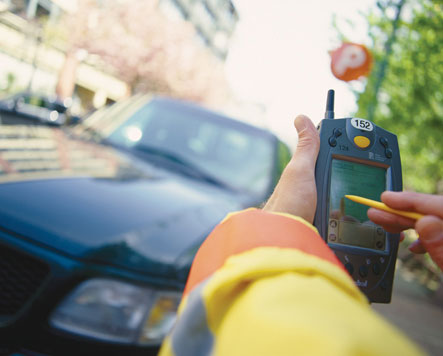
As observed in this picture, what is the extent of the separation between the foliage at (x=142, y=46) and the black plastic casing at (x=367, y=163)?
53.6 ft

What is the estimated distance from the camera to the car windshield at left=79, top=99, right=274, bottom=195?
110 inches

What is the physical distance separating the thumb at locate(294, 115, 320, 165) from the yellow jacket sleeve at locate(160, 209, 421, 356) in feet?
0.87

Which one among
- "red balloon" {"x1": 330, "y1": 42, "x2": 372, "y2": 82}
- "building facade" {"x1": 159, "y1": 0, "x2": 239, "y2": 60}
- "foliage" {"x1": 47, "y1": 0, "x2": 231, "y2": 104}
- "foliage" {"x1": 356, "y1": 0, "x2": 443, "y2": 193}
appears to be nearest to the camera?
Answer: "red balloon" {"x1": 330, "y1": 42, "x2": 372, "y2": 82}

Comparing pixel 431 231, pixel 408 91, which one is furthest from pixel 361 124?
pixel 408 91

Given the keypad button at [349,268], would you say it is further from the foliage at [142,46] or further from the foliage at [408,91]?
the foliage at [142,46]

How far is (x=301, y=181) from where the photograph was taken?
773mm

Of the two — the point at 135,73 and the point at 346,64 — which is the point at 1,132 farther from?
the point at 135,73

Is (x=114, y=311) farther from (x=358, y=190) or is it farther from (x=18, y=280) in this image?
(x=358, y=190)

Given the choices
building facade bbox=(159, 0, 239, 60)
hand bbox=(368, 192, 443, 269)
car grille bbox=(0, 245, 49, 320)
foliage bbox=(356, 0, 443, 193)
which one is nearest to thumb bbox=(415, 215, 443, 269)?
hand bbox=(368, 192, 443, 269)

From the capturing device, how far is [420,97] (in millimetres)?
7527

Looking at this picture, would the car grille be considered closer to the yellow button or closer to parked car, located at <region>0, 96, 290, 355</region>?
parked car, located at <region>0, 96, 290, 355</region>

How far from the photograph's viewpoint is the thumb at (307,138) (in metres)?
0.84

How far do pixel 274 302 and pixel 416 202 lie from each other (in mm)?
340

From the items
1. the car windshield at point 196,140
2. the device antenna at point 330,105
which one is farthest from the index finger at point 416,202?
the car windshield at point 196,140
